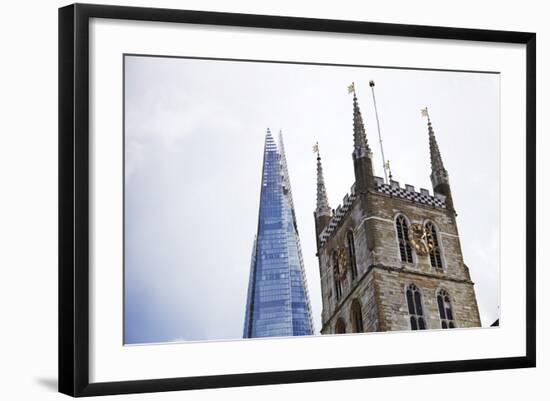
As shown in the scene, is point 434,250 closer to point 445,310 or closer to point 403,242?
point 403,242

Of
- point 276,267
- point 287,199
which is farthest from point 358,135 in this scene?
point 276,267

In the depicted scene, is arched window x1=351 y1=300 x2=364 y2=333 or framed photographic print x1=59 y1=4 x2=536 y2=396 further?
arched window x1=351 y1=300 x2=364 y2=333

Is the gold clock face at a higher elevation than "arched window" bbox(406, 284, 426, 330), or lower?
higher

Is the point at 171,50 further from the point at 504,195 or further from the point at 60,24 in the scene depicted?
the point at 504,195

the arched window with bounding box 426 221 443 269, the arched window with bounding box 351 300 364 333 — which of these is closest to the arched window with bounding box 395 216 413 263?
the arched window with bounding box 426 221 443 269

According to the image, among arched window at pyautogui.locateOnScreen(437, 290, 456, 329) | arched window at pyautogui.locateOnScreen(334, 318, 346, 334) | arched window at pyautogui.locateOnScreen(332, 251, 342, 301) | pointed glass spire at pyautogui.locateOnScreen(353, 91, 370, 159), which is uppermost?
pointed glass spire at pyautogui.locateOnScreen(353, 91, 370, 159)

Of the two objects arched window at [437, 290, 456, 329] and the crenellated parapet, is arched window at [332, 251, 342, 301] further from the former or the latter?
arched window at [437, 290, 456, 329]
